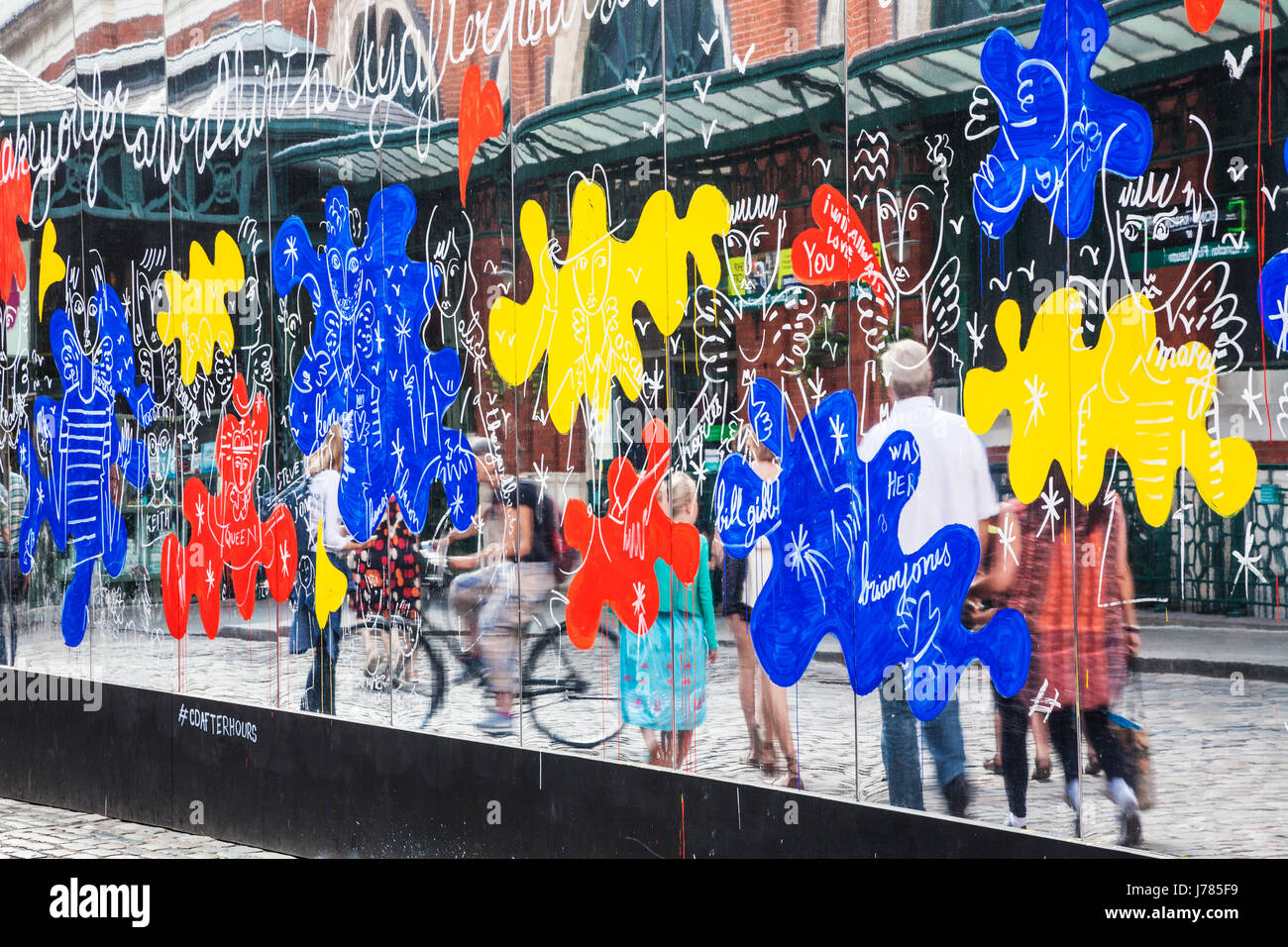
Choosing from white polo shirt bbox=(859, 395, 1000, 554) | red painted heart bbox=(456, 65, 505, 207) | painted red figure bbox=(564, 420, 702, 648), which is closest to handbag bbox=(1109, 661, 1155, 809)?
white polo shirt bbox=(859, 395, 1000, 554)

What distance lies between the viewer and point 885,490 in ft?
19.1

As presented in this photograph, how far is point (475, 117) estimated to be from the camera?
759 centimetres

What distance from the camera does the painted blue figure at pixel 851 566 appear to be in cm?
554

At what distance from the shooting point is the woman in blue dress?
257 inches

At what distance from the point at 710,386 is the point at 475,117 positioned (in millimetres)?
2078

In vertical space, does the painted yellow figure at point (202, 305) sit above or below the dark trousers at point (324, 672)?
above

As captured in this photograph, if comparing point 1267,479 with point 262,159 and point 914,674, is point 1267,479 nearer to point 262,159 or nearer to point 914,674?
point 914,674

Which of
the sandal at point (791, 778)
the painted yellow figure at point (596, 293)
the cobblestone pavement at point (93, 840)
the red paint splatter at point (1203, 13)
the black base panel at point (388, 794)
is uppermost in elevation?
the red paint splatter at point (1203, 13)

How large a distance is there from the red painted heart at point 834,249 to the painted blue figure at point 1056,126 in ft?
1.72

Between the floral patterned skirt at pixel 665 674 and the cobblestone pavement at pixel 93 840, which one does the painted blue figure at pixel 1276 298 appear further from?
Answer: the cobblestone pavement at pixel 93 840

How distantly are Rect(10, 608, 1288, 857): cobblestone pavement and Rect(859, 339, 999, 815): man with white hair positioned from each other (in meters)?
0.06

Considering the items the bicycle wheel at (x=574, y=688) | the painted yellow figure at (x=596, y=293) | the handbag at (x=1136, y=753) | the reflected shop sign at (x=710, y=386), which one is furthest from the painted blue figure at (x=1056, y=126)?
Result: the bicycle wheel at (x=574, y=688)

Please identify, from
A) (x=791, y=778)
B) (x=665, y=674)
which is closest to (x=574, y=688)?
(x=665, y=674)

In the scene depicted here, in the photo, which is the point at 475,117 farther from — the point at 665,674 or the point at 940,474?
the point at 940,474
